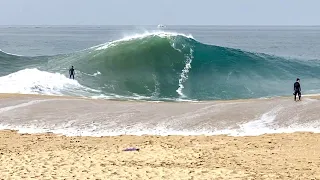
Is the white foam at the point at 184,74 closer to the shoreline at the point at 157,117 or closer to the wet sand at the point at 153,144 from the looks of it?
the shoreline at the point at 157,117

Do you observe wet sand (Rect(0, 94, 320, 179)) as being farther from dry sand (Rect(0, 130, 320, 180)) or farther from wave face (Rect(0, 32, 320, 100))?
wave face (Rect(0, 32, 320, 100))

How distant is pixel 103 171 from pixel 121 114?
7.37 meters

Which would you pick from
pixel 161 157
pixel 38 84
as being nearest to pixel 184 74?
pixel 38 84

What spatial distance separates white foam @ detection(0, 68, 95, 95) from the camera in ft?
83.1

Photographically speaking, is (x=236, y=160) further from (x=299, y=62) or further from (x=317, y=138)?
(x=299, y=62)

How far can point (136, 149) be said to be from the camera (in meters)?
12.8

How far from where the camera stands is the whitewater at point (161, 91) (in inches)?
643

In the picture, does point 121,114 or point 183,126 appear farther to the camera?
point 121,114

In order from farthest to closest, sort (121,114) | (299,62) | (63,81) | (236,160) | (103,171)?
(299,62) → (63,81) → (121,114) → (236,160) → (103,171)

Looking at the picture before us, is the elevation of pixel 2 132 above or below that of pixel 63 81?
below

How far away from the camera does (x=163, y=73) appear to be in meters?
34.3

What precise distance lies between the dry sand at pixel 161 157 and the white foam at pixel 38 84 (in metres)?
10.3

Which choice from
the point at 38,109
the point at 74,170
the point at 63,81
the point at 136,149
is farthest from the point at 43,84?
the point at 74,170

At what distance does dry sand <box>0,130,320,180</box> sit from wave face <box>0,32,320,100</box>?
1218 cm
